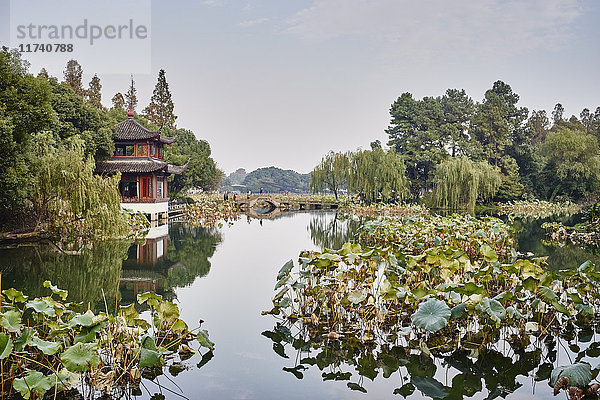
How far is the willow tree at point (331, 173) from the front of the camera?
28547mm

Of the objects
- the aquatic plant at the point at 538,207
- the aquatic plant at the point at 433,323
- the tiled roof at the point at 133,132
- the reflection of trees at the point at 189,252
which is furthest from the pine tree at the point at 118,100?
the aquatic plant at the point at 433,323

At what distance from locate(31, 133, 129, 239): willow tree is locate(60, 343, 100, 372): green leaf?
8.99 metres

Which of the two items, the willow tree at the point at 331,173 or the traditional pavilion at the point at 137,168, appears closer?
the traditional pavilion at the point at 137,168

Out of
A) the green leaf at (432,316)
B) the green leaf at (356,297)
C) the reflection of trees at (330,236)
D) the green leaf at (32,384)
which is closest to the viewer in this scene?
the green leaf at (32,384)

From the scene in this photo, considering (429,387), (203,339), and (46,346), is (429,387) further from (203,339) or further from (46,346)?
(46,346)

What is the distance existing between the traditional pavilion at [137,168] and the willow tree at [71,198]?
22.9ft

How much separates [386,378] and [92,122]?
16.0m

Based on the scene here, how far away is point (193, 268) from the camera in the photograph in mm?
8711

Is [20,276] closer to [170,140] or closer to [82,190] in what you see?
[82,190]

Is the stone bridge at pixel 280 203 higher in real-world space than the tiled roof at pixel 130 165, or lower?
lower

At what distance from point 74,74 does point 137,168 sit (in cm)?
1594

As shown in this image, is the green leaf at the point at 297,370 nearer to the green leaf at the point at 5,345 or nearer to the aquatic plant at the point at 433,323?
the aquatic plant at the point at 433,323

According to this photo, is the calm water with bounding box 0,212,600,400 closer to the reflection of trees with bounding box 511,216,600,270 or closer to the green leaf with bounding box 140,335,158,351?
the reflection of trees with bounding box 511,216,600,270

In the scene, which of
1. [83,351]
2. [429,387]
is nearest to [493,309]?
[429,387]
